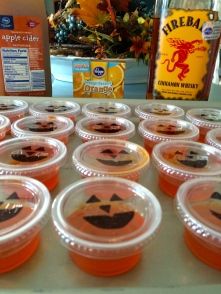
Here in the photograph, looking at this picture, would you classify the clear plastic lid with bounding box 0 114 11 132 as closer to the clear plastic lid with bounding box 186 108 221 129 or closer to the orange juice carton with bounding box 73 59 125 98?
the orange juice carton with bounding box 73 59 125 98

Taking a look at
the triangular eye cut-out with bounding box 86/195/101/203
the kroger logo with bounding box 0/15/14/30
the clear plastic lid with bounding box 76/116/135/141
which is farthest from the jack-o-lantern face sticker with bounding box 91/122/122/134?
the kroger logo with bounding box 0/15/14/30

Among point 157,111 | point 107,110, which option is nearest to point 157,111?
point 157,111

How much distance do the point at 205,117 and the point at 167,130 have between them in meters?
0.11

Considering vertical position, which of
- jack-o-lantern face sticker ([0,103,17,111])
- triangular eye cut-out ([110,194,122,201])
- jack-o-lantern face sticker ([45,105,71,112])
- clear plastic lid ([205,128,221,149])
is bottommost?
triangular eye cut-out ([110,194,122,201])

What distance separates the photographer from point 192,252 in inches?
12.8

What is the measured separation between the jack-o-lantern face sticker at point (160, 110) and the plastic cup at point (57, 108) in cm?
16

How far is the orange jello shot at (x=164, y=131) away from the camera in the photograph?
1.67 ft

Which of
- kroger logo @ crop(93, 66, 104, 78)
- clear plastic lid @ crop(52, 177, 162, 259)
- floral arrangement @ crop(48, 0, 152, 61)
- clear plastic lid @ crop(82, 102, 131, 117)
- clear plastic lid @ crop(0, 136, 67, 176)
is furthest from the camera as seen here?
floral arrangement @ crop(48, 0, 152, 61)

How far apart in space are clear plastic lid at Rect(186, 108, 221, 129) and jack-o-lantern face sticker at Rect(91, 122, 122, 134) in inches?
5.8

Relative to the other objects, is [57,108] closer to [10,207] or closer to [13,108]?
[13,108]

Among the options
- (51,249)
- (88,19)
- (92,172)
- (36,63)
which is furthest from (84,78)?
(51,249)

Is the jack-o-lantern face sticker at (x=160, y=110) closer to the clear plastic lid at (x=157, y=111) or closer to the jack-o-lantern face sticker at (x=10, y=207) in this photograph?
the clear plastic lid at (x=157, y=111)

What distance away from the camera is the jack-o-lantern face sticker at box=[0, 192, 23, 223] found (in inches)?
12.5

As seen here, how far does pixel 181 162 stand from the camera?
44 cm
